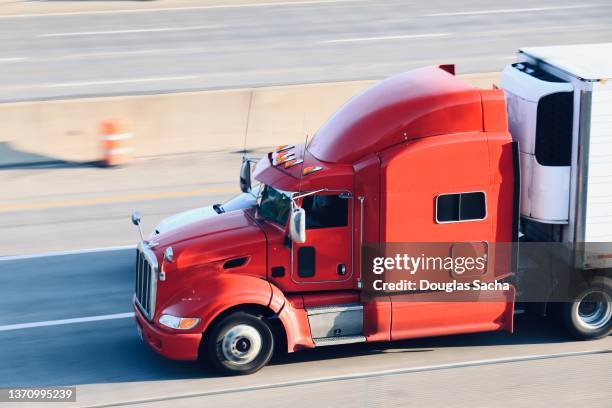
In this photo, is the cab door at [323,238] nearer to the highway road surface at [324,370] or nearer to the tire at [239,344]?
the tire at [239,344]

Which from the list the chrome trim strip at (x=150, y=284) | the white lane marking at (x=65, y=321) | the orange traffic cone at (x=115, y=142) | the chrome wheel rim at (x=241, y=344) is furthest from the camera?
the orange traffic cone at (x=115, y=142)

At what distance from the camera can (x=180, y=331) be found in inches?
448

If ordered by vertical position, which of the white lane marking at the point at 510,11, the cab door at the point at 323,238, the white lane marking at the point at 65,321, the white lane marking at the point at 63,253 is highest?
the white lane marking at the point at 510,11

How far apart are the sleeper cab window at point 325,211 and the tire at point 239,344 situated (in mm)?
1313

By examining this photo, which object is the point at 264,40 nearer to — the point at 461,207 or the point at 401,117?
the point at 401,117

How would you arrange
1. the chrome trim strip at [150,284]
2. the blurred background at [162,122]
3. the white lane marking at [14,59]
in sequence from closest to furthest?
1. the chrome trim strip at [150,284]
2. the blurred background at [162,122]
3. the white lane marking at [14,59]

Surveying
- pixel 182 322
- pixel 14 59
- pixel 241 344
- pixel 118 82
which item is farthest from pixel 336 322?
pixel 14 59

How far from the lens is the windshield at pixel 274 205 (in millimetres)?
11758

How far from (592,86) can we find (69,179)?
431 inches

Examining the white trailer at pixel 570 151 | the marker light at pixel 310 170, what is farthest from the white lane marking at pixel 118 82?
the white trailer at pixel 570 151

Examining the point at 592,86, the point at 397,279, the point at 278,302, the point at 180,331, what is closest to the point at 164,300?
the point at 180,331

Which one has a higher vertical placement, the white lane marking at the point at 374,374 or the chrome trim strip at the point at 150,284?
the chrome trim strip at the point at 150,284

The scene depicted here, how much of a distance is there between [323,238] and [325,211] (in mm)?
316

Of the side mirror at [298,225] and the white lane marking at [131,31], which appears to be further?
the white lane marking at [131,31]
